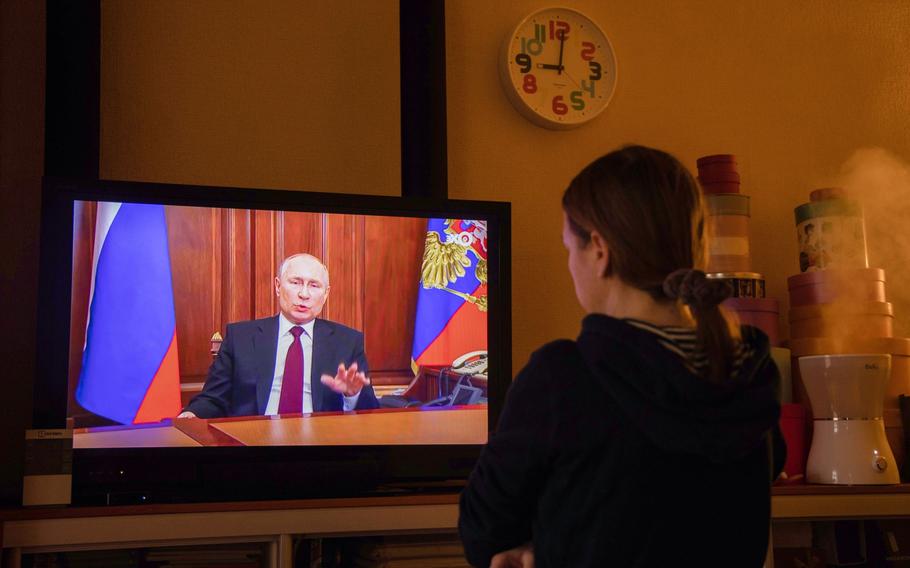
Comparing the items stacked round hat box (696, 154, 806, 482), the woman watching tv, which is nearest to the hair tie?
the woman watching tv

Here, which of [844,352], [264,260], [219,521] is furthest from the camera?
[844,352]

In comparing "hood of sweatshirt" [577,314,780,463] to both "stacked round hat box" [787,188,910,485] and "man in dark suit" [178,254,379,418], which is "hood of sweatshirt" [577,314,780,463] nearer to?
"man in dark suit" [178,254,379,418]

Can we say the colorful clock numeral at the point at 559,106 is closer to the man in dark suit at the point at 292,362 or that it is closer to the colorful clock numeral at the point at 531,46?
the colorful clock numeral at the point at 531,46

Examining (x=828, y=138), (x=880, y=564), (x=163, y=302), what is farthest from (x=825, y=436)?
(x=163, y=302)

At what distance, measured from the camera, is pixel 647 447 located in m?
0.99

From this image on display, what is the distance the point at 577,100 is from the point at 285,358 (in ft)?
4.36

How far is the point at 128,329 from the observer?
215cm

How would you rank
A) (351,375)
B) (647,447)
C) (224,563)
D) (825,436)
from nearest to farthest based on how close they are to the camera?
Answer: (647,447) → (224,563) → (351,375) → (825,436)

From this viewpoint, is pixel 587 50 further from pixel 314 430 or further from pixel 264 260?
pixel 314 430

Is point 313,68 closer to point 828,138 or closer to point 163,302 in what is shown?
point 163,302

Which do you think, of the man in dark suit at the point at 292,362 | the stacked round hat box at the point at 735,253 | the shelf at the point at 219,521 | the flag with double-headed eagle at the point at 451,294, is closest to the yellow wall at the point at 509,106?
the stacked round hat box at the point at 735,253

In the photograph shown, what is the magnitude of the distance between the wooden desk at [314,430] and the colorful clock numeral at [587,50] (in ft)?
4.12

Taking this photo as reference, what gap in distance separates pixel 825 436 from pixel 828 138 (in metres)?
1.23

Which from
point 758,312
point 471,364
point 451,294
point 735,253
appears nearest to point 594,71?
point 735,253
